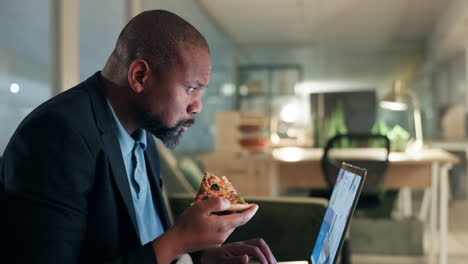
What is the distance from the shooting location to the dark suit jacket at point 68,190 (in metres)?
0.79

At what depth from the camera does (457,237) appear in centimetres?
411

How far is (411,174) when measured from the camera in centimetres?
322

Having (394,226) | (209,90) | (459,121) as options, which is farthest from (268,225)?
(459,121)

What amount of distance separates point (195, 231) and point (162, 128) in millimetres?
274

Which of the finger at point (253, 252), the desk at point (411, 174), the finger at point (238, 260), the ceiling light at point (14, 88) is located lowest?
the desk at point (411, 174)

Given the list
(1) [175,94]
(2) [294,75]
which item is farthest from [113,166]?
(2) [294,75]

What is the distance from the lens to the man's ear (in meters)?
0.95

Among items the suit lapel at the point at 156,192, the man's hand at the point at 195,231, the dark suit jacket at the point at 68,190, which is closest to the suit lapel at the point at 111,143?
the dark suit jacket at the point at 68,190

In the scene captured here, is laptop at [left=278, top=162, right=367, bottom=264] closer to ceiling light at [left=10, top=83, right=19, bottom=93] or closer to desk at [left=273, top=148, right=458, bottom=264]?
ceiling light at [left=10, top=83, right=19, bottom=93]

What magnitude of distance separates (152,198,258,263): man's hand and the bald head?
0.31 m

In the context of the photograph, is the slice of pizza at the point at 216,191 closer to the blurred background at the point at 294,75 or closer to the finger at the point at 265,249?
the finger at the point at 265,249

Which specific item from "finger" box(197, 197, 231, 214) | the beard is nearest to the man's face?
the beard

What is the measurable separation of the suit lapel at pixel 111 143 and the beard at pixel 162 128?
7cm

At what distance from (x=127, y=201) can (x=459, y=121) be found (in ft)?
21.1
